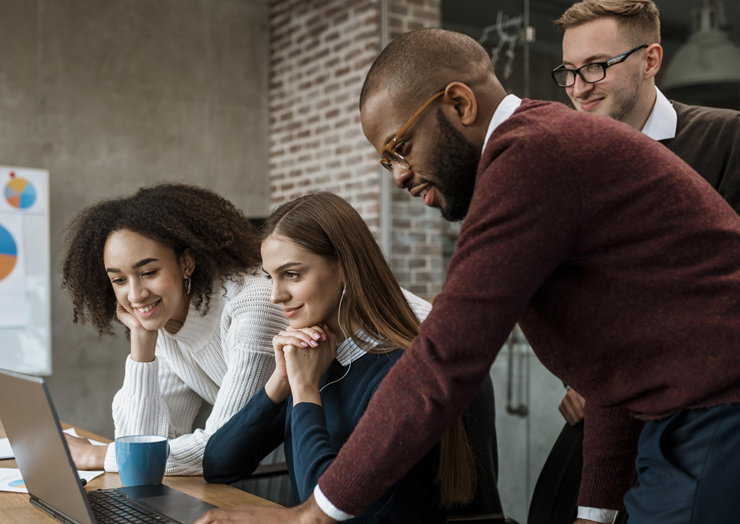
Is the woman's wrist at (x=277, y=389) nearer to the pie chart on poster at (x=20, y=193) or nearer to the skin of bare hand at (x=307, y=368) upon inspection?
the skin of bare hand at (x=307, y=368)

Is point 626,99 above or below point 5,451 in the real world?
above

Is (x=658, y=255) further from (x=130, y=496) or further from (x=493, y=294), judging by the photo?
(x=130, y=496)

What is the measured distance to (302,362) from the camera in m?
1.50

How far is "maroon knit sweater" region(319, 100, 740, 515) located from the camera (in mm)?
890

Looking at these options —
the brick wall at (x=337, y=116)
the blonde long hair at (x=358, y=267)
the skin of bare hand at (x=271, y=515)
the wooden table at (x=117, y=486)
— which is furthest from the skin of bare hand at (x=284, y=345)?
the brick wall at (x=337, y=116)

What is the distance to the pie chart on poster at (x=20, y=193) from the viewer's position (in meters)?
4.09

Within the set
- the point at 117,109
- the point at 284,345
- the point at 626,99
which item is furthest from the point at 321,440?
the point at 117,109

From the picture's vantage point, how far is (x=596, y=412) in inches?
48.4

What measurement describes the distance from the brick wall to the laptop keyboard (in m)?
2.76

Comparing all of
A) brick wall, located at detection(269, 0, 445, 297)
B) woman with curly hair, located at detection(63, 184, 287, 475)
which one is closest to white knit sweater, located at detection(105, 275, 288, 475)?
woman with curly hair, located at detection(63, 184, 287, 475)

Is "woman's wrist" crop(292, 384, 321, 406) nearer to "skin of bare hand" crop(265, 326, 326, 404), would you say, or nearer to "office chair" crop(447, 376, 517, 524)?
"skin of bare hand" crop(265, 326, 326, 404)

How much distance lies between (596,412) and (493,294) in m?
0.48

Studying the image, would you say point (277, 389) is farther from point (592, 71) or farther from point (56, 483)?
point (592, 71)

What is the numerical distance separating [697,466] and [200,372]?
1.51 m
